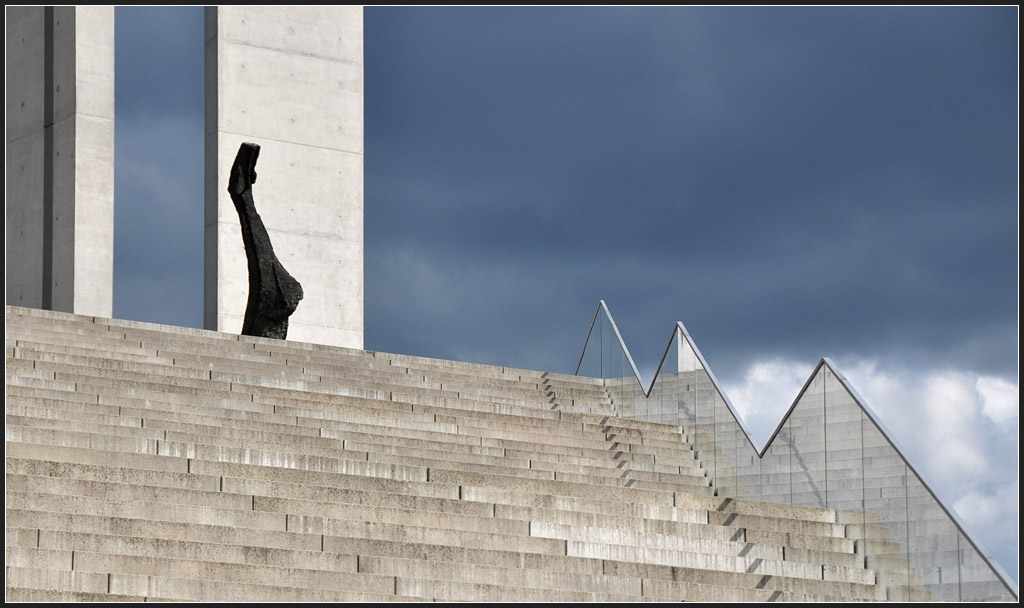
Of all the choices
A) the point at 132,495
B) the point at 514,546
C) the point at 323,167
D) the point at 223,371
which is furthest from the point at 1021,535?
the point at 323,167

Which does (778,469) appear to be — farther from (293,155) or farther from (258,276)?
(293,155)

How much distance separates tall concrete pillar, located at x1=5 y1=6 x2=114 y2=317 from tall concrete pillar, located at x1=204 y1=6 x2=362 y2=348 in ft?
5.16

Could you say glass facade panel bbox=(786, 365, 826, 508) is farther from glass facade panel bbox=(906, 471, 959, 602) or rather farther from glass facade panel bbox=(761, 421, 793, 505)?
glass facade panel bbox=(906, 471, 959, 602)

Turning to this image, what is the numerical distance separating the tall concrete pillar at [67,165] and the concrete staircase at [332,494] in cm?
729

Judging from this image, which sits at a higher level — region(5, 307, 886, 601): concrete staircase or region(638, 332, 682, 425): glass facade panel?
region(638, 332, 682, 425): glass facade panel

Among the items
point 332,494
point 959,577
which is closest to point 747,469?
point 959,577

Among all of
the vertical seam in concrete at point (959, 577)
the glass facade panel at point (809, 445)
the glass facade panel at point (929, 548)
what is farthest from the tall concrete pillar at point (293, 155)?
the vertical seam in concrete at point (959, 577)

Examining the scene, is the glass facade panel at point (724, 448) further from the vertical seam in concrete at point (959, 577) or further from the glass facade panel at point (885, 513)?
the vertical seam in concrete at point (959, 577)

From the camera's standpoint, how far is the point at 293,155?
66.9 ft

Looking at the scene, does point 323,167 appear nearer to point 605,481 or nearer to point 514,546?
point 605,481

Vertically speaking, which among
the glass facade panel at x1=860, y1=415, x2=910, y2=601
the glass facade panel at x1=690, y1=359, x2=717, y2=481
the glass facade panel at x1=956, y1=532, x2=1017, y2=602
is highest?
the glass facade panel at x1=690, y1=359, x2=717, y2=481

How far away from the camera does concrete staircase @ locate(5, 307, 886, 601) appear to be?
7199 millimetres

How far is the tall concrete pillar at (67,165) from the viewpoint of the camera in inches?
800

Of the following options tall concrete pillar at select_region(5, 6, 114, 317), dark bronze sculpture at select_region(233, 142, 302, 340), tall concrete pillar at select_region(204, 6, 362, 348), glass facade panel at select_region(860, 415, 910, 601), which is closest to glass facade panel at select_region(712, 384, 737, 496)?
glass facade panel at select_region(860, 415, 910, 601)
